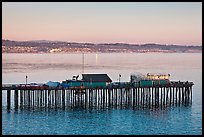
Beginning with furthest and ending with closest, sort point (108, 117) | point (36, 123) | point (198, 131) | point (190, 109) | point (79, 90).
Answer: point (79, 90) → point (190, 109) → point (108, 117) → point (36, 123) → point (198, 131)

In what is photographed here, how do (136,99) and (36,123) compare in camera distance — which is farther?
(136,99)

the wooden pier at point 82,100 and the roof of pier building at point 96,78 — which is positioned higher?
the roof of pier building at point 96,78

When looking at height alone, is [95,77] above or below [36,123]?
above

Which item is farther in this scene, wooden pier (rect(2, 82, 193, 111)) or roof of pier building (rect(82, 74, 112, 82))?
roof of pier building (rect(82, 74, 112, 82))

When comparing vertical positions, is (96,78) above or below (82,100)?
above

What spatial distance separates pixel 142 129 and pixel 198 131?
5.03 m

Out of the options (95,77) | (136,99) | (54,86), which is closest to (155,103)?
(136,99)

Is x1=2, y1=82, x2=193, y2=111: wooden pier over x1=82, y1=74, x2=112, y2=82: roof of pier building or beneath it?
beneath

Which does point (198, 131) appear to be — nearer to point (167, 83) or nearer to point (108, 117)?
point (108, 117)

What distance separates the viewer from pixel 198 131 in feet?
120

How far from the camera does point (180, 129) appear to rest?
1480 inches

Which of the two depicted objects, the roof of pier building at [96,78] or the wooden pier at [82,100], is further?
the roof of pier building at [96,78]

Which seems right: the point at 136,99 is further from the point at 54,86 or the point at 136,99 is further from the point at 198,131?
the point at 198,131

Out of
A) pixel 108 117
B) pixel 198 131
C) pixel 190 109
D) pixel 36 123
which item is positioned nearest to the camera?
pixel 198 131
